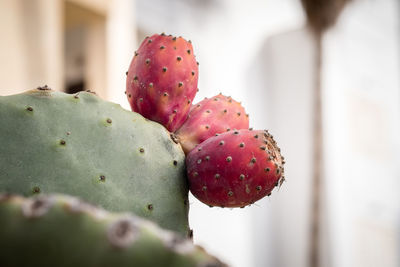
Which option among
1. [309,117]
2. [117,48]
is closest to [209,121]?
[117,48]

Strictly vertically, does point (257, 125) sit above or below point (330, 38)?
below

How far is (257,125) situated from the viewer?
367 centimetres

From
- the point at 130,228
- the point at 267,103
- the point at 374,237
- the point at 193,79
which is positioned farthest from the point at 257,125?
the point at 130,228

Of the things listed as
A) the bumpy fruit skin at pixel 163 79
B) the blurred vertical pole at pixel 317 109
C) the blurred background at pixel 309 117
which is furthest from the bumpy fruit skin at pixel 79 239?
the blurred vertical pole at pixel 317 109

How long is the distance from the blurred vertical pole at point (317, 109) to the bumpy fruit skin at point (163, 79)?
3.21 meters

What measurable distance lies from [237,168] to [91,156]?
0.41 ft

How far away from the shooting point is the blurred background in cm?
312

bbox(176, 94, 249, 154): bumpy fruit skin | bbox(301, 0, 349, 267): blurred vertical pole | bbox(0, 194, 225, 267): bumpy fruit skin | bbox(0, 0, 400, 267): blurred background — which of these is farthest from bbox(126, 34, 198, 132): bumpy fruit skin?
bbox(301, 0, 349, 267): blurred vertical pole

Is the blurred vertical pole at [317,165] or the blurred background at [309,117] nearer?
the blurred background at [309,117]

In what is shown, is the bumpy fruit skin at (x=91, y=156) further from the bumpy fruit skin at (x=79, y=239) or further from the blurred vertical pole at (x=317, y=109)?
the blurred vertical pole at (x=317, y=109)

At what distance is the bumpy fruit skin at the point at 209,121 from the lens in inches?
20.8

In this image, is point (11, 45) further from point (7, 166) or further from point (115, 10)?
point (7, 166)

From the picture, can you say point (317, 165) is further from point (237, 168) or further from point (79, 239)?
point (79, 239)

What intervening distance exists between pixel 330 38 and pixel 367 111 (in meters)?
0.70
